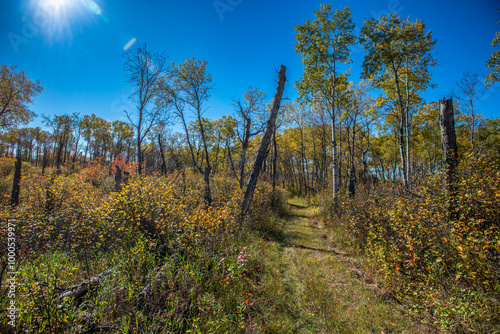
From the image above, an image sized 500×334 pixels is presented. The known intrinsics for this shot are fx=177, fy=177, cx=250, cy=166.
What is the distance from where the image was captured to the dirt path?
9.84 feet

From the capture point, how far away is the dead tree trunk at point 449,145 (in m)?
3.60

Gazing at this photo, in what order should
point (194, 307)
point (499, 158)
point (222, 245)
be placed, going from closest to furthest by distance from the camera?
point (194, 307)
point (499, 158)
point (222, 245)

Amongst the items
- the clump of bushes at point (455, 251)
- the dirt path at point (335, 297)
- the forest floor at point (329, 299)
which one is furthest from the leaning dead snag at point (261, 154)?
the clump of bushes at point (455, 251)

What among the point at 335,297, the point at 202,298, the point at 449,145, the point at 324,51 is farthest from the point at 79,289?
the point at 324,51

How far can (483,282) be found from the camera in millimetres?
2385

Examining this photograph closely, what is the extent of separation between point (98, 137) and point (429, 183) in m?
37.3

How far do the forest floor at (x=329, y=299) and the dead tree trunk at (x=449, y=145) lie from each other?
2.25 meters

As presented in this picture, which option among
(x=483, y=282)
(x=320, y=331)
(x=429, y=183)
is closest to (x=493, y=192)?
(x=429, y=183)

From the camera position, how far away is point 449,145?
4207mm

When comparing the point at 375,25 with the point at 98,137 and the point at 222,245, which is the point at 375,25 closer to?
the point at 222,245

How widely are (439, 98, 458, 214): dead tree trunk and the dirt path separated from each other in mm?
2256

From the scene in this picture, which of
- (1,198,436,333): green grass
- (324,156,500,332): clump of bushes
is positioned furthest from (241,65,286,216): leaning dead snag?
(324,156,500,332): clump of bushes

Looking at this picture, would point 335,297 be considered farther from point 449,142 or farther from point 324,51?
point 324,51

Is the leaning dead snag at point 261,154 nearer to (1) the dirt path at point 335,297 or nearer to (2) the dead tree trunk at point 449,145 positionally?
→ (1) the dirt path at point 335,297
